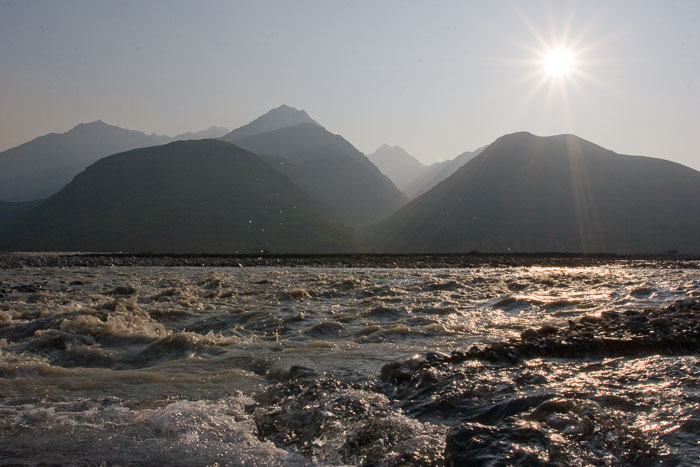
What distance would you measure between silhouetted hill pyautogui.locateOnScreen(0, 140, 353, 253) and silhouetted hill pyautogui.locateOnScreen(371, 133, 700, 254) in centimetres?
2469

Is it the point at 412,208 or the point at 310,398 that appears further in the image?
the point at 412,208

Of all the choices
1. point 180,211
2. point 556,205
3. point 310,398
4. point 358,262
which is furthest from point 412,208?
point 310,398

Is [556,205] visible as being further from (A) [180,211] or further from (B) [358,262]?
(A) [180,211]

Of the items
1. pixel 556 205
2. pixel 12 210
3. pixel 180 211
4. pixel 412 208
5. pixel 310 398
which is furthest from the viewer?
pixel 12 210

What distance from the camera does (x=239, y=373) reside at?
249 inches

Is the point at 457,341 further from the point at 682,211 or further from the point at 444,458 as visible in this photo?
the point at 682,211

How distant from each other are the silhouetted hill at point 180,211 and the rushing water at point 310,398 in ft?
293

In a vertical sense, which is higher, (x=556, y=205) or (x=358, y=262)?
(x=556, y=205)

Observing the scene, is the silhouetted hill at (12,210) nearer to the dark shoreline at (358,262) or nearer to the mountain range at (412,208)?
the mountain range at (412,208)

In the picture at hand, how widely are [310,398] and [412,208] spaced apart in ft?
439

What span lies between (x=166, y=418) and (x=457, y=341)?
16.7 ft

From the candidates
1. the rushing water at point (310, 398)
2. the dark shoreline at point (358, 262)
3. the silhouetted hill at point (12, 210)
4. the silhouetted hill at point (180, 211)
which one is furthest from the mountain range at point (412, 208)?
the rushing water at point (310, 398)

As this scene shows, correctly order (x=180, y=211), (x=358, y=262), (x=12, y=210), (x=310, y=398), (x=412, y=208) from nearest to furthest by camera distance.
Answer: (x=310, y=398)
(x=358, y=262)
(x=180, y=211)
(x=412, y=208)
(x=12, y=210)

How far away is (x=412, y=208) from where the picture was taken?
13738 cm
